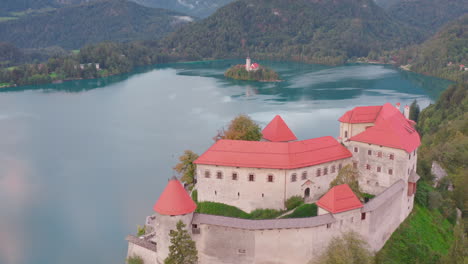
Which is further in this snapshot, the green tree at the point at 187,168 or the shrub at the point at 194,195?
the green tree at the point at 187,168

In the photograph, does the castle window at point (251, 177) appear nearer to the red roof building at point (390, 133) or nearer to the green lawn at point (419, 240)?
the red roof building at point (390, 133)

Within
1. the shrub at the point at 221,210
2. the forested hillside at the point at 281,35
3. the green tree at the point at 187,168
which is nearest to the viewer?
the shrub at the point at 221,210

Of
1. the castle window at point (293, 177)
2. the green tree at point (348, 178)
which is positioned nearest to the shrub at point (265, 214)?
the castle window at point (293, 177)

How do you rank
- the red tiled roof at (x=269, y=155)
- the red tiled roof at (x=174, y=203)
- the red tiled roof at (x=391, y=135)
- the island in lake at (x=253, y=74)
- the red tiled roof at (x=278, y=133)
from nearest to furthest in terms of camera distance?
the red tiled roof at (x=174, y=203), the red tiled roof at (x=269, y=155), the red tiled roof at (x=391, y=135), the red tiled roof at (x=278, y=133), the island in lake at (x=253, y=74)

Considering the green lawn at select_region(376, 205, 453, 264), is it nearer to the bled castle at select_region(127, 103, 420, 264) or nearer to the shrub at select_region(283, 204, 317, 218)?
the bled castle at select_region(127, 103, 420, 264)

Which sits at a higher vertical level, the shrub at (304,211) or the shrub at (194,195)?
the shrub at (304,211)

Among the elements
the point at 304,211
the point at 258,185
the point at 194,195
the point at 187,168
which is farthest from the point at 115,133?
the point at 304,211

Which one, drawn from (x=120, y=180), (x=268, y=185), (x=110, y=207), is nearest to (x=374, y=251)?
(x=268, y=185)

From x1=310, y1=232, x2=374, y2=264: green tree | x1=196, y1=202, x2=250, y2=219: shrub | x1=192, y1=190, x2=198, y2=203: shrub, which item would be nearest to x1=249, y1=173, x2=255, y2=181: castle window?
x1=196, y1=202, x2=250, y2=219: shrub
